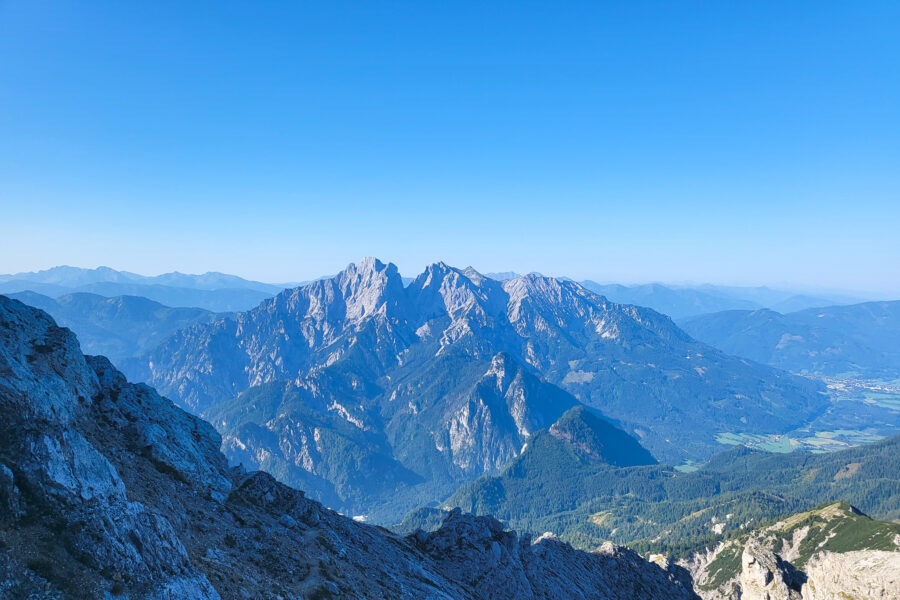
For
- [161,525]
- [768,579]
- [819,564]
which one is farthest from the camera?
[819,564]

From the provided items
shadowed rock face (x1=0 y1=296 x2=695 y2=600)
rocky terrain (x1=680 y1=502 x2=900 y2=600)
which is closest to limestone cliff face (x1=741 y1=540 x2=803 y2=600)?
rocky terrain (x1=680 y1=502 x2=900 y2=600)

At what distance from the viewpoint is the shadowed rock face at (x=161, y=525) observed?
94.1ft

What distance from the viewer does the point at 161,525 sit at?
33.5 meters

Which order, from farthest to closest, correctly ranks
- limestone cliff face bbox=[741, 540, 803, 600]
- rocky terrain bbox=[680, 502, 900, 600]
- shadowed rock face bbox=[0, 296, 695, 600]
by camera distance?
limestone cliff face bbox=[741, 540, 803, 600] < rocky terrain bbox=[680, 502, 900, 600] < shadowed rock face bbox=[0, 296, 695, 600]

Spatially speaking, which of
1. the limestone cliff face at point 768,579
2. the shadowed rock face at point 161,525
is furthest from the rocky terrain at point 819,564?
the shadowed rock face at point 161,525

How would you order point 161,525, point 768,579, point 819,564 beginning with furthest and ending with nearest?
point 819,564
point 768,579
point 161,525

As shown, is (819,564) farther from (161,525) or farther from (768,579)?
(161,525)

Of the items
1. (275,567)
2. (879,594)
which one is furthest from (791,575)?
(275,567)

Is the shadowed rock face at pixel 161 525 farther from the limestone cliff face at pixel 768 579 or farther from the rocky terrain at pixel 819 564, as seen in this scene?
the rocky terrain at pixel 819 564

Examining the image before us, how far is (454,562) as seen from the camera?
7419cm

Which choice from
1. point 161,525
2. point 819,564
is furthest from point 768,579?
point 161,525

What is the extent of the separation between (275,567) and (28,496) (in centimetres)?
2353

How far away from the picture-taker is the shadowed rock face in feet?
94.1

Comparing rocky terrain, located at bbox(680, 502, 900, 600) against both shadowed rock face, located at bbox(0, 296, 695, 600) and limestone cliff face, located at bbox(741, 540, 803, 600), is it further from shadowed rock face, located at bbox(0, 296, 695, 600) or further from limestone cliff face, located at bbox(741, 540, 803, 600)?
shadowed rock face, located at bbox(0, 296, 695, 600)
